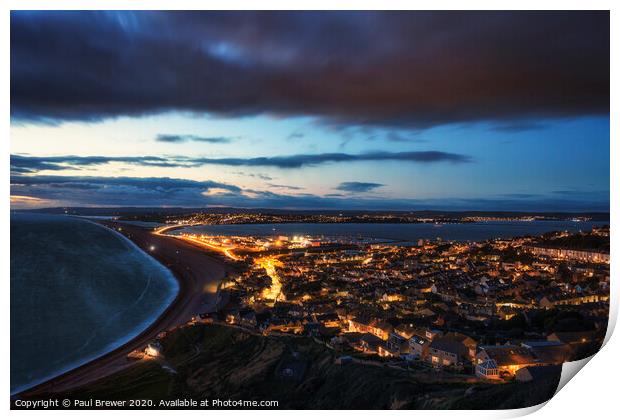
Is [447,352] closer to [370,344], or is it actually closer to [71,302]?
[370,344]

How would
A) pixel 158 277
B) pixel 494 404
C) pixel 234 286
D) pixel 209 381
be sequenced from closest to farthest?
pixel 494 404 < pixel 209 381 < pixel 234 286 < pixel 158 277

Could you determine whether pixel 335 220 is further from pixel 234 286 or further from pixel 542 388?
pixel 542 388

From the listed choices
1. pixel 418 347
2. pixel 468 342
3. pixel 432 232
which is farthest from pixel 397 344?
pixel 432 232

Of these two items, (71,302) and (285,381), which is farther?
(71,302)

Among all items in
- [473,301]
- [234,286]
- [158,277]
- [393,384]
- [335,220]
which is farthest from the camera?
[335,220]

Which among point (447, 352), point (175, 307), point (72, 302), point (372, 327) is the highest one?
point (447, 352)

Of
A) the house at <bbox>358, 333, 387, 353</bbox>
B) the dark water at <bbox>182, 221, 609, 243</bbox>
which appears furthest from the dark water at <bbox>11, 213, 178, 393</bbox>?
the dark water at <bbox>182, 221, 609, 243</bbox>
